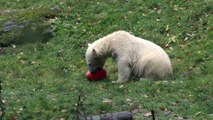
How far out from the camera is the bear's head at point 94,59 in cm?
1155

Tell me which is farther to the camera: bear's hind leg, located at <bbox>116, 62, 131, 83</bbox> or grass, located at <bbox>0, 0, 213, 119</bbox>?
bear's hind leg, located at <bbox>116, 62, 131, 83</bbox>

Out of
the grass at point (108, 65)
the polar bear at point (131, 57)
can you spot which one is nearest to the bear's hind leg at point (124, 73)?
the polar bear at point (131, 57)

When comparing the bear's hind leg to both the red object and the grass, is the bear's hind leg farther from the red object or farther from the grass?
the red object

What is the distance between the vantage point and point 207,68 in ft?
37.1

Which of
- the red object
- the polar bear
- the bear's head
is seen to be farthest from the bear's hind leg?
the bear's head

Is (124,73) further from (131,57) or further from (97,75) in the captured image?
(97,75)

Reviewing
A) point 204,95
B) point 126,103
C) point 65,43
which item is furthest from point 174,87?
point 65,43

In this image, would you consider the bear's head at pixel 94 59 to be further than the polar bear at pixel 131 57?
Yes

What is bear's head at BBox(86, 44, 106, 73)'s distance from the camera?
37.9 ft

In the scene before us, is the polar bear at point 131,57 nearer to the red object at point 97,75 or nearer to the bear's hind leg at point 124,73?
the bear's hind leg at point 124,73

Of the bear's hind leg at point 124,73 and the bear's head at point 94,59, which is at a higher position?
the bear's head at point 94,59

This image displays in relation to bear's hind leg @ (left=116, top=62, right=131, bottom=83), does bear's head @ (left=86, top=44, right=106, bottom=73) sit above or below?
above

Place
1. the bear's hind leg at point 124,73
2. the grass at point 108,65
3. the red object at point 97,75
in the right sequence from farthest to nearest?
the red object at point 97,75, the bear's hind leg at point 124,73, the grass at point 108,65

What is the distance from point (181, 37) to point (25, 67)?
14.3ft
